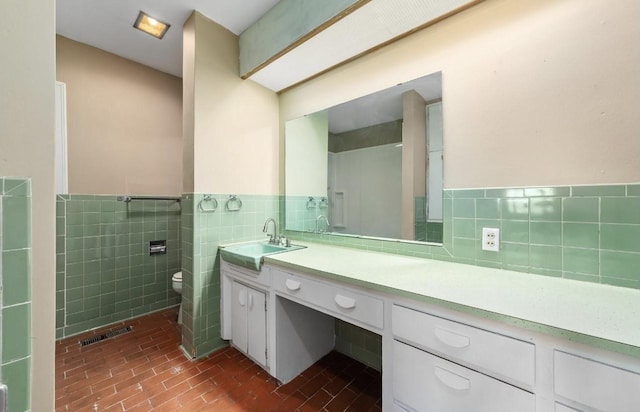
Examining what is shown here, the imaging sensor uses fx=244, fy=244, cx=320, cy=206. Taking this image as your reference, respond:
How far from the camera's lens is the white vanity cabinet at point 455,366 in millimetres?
774

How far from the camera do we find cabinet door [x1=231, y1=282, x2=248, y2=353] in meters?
1.78

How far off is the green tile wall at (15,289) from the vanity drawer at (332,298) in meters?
1.02

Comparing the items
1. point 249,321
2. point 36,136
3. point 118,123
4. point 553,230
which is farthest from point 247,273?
point 118,123

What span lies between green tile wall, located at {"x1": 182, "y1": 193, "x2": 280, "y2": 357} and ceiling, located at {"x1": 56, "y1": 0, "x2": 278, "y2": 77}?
4.49 ft

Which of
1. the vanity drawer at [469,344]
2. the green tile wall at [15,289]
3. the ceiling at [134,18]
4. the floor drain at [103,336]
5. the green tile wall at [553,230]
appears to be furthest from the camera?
the floor drain at [103,336]

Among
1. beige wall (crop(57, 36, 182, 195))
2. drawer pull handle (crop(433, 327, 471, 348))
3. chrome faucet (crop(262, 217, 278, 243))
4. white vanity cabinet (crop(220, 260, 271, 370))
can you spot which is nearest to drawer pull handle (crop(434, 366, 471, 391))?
drawer pull handle (crop(433, 327, 471, 348))

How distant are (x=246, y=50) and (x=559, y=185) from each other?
7.42 ft

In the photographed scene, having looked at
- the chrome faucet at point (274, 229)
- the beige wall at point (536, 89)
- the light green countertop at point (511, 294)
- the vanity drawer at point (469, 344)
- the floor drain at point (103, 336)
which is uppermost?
the beige wall at point (536, 89)

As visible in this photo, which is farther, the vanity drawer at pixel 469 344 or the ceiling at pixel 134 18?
the ceiling at pixel 134 18

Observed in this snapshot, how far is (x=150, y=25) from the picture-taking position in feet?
6.51

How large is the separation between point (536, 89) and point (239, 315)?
2253 millimetres

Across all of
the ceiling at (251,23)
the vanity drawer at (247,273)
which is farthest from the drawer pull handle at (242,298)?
the ceiling at (251,23)

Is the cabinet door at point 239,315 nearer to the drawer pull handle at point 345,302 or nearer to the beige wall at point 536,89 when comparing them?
the drawer pull handle at point 345,302

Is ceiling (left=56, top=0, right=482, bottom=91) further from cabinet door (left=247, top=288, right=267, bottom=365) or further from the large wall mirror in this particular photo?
cabinet door (left=247, top=288, right=267, bottom=365)
